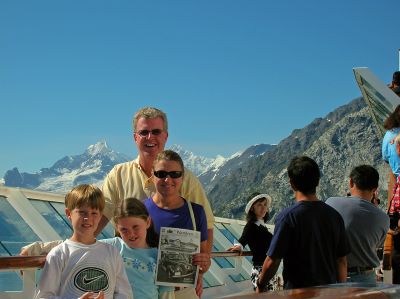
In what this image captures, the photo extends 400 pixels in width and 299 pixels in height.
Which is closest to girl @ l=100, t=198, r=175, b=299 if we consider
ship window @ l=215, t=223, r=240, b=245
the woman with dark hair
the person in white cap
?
the woman with dark hair

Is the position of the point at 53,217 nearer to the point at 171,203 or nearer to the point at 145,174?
the point at 145,174

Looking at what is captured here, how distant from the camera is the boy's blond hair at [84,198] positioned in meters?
2.81

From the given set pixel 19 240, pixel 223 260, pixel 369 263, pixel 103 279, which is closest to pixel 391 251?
pixel 369 263

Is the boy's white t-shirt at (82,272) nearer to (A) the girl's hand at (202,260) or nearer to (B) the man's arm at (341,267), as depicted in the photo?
(A) the girl's hand at (202,260)

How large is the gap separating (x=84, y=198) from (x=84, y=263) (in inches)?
11.6

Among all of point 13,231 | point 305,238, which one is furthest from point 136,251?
point 13,231

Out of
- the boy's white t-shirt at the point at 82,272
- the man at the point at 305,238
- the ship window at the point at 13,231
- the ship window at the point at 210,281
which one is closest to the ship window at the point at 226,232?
the ship window at the point at 210,281

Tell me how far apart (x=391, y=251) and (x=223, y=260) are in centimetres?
572

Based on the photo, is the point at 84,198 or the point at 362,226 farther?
the point at 362,226

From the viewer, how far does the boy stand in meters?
2.66

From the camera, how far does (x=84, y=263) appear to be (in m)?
2.72

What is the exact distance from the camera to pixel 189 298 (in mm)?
3320

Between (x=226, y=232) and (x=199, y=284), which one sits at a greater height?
(x=226, y=232)

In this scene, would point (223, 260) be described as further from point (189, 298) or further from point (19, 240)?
point (189, 298)
